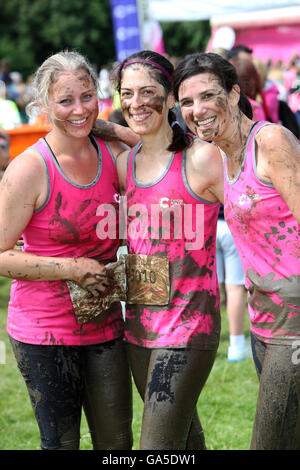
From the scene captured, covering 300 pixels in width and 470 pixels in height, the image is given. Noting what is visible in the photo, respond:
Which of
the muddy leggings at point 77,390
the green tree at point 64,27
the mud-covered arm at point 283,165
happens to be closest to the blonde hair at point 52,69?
the mud-covered arm at point 283,165

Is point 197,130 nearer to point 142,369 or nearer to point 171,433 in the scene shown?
point 142,369

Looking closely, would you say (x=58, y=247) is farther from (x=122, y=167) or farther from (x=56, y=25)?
(x=56, y=25)

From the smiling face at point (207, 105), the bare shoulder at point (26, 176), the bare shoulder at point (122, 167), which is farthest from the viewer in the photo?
the bare shoulder at point (122, 167)

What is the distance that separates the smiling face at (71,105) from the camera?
2.69 m

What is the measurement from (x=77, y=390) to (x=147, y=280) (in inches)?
22.6

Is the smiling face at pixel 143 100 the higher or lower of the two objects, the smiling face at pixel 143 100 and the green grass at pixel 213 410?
the higher

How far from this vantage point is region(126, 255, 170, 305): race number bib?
8.49 ft

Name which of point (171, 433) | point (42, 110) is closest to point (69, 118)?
point (42, 110)

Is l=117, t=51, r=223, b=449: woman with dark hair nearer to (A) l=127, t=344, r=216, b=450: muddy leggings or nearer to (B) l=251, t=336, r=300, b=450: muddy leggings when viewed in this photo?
(A) l=127, t=344, r=216, b=450: muddy leggings

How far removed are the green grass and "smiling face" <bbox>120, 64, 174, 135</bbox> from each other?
198 cm

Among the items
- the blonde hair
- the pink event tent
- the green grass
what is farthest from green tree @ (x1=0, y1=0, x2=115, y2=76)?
the blonde hair

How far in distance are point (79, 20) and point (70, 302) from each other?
34903 mm

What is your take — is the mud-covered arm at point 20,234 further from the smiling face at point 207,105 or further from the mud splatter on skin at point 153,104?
the smiling face at point 207,105

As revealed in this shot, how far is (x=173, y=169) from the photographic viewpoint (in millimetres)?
2619
